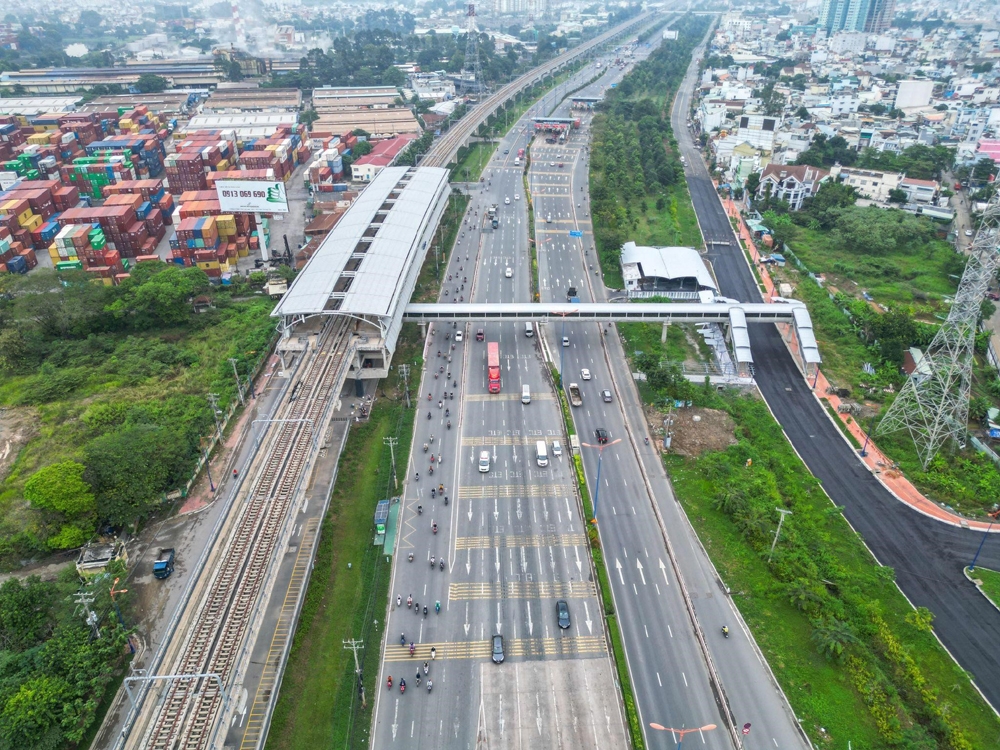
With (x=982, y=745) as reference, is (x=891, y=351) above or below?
above

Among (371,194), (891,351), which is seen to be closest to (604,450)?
(891,351)

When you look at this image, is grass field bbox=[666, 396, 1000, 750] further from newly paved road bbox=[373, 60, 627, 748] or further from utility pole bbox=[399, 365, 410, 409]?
utility pole bbox=[399, 365, 410, 409]

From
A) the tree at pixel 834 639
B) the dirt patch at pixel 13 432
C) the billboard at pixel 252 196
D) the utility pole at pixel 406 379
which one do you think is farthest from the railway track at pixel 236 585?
the billboard at pixel 252 196

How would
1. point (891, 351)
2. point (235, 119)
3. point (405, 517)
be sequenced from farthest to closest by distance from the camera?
point (235, 119), point (891, 351), point (405, 517)

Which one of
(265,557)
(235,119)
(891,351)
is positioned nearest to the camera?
(265,557)

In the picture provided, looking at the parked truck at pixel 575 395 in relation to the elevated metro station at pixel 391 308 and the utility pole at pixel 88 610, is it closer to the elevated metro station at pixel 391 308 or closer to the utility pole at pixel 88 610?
the elevated metro station at pixel 391 308

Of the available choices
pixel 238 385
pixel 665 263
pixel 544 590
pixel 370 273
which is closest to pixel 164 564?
pixel 238 385

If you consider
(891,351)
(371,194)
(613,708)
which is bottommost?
(613,708)

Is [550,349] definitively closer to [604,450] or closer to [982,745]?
[604,450]
